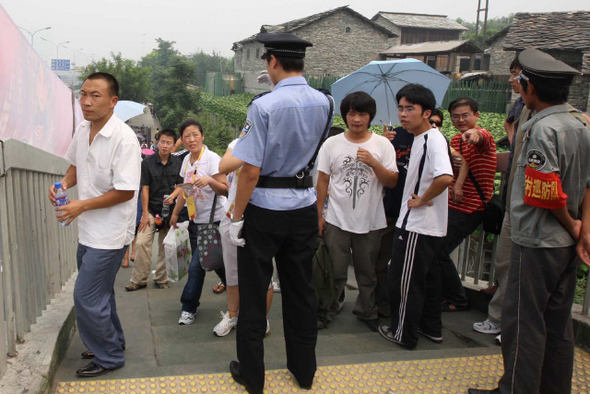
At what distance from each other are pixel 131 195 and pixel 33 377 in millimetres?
1009

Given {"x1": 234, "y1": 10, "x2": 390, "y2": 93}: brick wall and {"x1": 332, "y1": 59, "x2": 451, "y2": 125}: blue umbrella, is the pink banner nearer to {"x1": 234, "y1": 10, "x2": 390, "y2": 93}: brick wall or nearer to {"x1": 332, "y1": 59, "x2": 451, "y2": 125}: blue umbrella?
{"x1": 332, "y1": 59, "x2": 451, "y2": 125}: blue umbrella

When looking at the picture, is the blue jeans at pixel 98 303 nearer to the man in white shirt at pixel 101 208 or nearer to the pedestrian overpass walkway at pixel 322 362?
the man in white shirt at pixel 101 208

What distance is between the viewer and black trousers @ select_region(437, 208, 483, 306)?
155 inches

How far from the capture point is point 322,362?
3.06 meters

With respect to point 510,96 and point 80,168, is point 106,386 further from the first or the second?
point 510,96

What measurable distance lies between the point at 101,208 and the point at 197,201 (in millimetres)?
1461

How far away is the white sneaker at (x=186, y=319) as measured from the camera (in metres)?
4.06

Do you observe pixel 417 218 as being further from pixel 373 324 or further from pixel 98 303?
pixel 98 303

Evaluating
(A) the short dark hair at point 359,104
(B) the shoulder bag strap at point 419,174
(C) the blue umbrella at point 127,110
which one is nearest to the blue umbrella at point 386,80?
(A) the short dark hair at point 359,104

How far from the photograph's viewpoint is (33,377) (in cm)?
240

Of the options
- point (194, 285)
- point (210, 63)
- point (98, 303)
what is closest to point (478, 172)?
point (194, 285)

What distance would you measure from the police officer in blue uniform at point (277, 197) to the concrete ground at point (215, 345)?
1.17ft

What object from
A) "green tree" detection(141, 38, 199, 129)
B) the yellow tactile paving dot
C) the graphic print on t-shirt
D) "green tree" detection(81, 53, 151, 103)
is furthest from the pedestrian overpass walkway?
"green tree" detection(81, 53, 151, 103)

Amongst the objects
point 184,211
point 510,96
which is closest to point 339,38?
point 510,96
